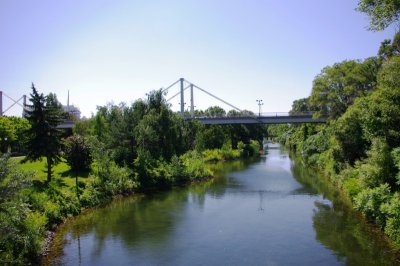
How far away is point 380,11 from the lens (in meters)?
17.8

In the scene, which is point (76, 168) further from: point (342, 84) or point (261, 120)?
point (261, 120)

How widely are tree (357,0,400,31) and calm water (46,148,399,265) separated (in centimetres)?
1126

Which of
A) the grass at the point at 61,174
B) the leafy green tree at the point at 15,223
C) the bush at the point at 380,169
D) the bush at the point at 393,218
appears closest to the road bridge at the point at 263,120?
the grass at the point at 61,174

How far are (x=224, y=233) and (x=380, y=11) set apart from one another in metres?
14.9

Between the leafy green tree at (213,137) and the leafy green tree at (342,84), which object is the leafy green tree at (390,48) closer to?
the leafy green tree at (342,84)

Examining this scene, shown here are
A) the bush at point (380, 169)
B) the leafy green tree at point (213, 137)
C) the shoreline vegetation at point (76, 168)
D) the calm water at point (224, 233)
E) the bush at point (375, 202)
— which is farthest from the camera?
the leafy green tree at point (213, 137)

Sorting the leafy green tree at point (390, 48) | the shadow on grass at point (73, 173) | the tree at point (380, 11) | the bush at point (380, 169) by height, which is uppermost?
the leafy green tree at point (390, 48)

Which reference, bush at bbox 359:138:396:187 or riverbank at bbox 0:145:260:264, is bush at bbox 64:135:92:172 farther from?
bush at bbox 359:138:396:187

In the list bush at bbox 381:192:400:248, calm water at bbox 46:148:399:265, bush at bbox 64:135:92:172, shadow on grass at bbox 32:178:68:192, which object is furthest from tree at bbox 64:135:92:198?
bush at bbox 381:192:400:248

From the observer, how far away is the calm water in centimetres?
1944

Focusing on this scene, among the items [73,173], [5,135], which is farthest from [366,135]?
[5,135]

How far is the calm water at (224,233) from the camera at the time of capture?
19438mm

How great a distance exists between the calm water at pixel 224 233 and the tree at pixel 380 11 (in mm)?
11259

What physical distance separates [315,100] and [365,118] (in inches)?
1114
